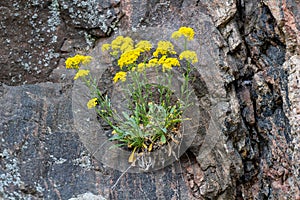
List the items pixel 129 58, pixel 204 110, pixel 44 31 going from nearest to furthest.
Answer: pixel 129 58 → pixel 204 110 → pixel 44 31

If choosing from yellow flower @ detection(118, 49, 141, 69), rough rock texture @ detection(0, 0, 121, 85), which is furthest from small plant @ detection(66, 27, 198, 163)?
rough rock texture @ detection(0, 0, 121, 85)

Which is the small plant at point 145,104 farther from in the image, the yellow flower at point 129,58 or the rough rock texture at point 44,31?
the rough rock texture at point 44,31

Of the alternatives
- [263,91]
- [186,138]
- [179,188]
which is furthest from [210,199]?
[263,91]

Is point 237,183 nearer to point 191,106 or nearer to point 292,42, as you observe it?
point 191,106

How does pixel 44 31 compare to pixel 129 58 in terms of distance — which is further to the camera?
pixel 44 31

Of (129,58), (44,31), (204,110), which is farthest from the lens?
(44,31)

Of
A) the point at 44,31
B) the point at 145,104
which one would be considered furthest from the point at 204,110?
the point at 44,31

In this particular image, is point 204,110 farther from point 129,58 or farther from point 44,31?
point 44,31
